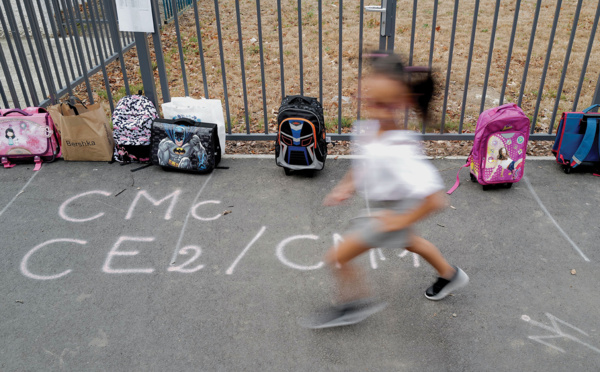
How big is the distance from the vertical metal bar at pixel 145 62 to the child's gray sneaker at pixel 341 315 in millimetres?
3310

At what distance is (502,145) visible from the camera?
4.33 meters

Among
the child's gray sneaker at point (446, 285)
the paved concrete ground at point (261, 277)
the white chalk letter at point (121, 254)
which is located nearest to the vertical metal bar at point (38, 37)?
the paved concrete ground at point (261, 277)

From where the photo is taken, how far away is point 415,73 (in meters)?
2.74

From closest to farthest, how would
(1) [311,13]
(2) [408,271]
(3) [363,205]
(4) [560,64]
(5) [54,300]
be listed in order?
1. (5) [54,300]
2. (2) [408,271]
3. (3) [363,205]
4. (4) [560,64]
5. (1) [311,13]

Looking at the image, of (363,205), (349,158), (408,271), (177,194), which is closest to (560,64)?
(349,158)

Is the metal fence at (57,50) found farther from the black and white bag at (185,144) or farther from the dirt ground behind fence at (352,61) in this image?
the black and white bag at (185,144)

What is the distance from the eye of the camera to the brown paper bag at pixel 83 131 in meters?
4.82

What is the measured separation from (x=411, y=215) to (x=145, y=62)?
3627 mm

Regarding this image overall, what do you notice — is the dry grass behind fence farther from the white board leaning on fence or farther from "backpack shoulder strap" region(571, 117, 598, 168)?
"backpack shoulder strap" region(571, 117, 598, 168)

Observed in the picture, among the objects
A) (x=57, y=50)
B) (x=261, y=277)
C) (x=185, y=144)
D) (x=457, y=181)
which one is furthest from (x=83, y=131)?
(x=457, y=181)

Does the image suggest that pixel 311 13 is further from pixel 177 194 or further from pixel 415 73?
pixel 415 73

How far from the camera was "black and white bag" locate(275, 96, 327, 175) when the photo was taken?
4.47m

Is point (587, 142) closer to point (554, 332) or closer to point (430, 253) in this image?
point (554, 332)

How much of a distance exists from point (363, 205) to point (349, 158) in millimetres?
943
